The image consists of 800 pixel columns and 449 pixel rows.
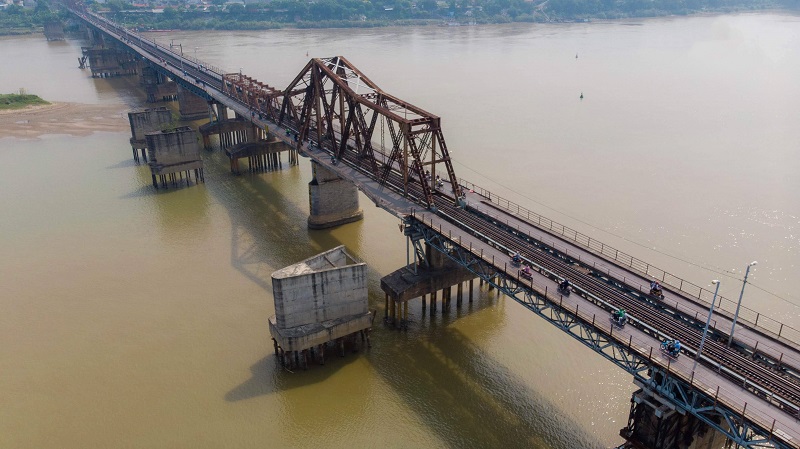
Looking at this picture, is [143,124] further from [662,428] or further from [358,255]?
[662,428]

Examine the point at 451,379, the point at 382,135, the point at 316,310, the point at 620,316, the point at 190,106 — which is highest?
the point at 382,135

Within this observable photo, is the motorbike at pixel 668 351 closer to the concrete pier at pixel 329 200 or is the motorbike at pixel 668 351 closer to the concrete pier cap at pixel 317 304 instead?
the concrete pier cap at pixel 317 304

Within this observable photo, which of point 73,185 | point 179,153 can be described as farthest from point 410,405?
point 73,185

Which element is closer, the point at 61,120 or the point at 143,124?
the point at 143,124

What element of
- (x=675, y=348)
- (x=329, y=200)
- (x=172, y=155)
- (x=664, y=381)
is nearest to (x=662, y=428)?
(x=664, y=381)

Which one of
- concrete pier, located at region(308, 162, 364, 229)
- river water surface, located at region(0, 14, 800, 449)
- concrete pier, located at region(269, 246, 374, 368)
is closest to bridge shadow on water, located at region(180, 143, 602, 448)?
river water surface, located at region(0, 14, 800, 449)

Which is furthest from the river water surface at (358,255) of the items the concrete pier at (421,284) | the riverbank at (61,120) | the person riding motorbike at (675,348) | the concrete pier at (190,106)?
the concrete pier at (190,106)
